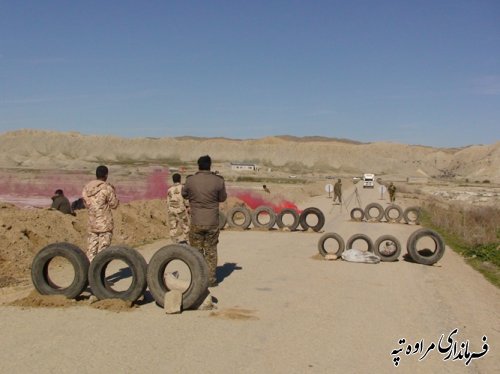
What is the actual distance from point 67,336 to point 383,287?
623cm

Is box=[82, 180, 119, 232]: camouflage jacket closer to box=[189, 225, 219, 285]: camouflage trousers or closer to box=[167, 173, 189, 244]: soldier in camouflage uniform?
box=[189, 225, 219, 285]: camouflage trousers

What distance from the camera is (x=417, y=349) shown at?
6.84 m

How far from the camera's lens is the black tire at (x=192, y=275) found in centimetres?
846

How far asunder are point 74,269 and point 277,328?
364 cm

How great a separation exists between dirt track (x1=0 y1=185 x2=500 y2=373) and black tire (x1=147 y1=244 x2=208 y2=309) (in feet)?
0.71

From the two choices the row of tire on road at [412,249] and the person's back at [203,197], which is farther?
the row of tire on road at [412,249]

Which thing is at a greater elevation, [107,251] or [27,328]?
[107,251]

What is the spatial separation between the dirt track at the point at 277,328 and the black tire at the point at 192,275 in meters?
0.22

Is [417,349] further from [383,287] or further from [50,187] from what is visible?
[50,187]

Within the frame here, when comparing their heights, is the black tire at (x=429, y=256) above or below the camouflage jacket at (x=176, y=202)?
below

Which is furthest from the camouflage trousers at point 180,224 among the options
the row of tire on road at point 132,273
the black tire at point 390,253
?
the black tire at point 390,253

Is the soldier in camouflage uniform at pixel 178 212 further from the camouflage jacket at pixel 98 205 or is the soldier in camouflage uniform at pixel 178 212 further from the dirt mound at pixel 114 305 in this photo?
the dirt mound at pixel 114 305

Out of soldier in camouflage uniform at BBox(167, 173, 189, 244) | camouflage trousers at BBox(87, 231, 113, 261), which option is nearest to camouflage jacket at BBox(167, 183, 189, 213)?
soldier in camouflage uniform at BBox(167, 173, 189, 244)

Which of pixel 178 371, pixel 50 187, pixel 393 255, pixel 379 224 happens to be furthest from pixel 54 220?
pixel 50 187
